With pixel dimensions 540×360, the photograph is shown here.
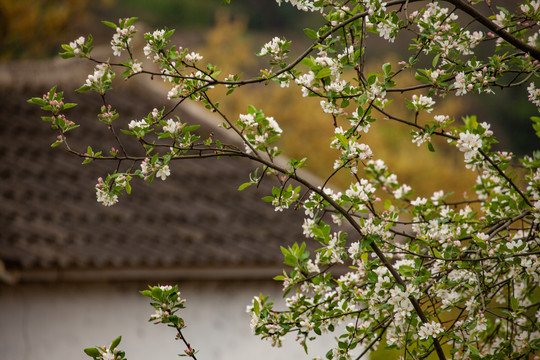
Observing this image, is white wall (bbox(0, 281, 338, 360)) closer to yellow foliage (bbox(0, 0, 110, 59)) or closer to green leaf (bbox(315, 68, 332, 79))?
green leaf (bbox(315, 68, 332, 79))

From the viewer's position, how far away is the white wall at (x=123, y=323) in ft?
15.6

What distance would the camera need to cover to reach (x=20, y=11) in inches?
563

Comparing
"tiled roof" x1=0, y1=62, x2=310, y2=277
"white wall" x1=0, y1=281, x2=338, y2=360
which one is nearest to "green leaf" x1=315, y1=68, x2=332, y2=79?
"tiled roof" x1=0, y1=62, x2=310, y2=277

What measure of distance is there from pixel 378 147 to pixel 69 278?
9111mm

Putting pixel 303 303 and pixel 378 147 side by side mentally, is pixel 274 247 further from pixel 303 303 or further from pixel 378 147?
pixel 378 147

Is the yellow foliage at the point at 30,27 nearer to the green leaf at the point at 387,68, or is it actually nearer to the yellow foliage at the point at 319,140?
the yellow foliage at the point at 319,140

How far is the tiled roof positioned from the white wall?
37 cm

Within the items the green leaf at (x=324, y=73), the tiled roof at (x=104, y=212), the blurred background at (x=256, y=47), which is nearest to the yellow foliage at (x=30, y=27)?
the blurred background at (x=256, y=47)

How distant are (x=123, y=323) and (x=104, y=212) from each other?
969 mm

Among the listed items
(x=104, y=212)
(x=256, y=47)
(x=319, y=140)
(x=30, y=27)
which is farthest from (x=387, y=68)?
(x=256, y=47)

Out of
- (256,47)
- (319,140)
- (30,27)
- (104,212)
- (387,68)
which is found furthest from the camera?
(256,47)

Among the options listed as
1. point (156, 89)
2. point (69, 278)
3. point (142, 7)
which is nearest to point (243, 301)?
point (69, 278)

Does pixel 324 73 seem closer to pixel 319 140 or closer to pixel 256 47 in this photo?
pixel 319 140

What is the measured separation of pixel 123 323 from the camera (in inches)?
195
